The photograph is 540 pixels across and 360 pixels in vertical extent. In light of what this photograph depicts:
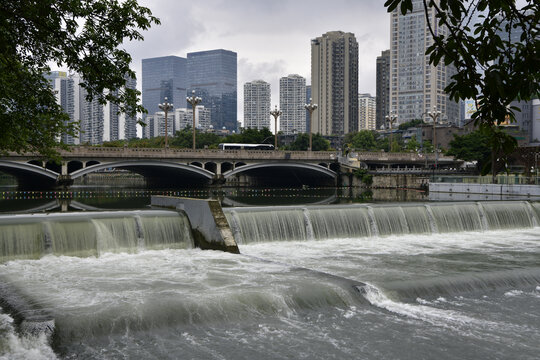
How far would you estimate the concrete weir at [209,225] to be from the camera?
73.4ft

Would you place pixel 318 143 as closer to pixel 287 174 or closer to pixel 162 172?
pixel 287 174

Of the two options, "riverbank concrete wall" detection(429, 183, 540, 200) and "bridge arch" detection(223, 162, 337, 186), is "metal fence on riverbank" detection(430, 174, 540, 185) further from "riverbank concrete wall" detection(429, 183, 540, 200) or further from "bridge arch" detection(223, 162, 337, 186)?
"bridge arch" detection(223, 162, 337, 186)

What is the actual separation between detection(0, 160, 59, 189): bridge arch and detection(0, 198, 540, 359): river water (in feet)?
137

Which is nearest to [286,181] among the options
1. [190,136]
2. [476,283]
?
[190,136]

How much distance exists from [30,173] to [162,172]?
22.6m

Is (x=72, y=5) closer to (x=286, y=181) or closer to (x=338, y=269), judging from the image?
(x=338, y=269)

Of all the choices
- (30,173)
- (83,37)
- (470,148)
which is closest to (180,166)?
(30,173)

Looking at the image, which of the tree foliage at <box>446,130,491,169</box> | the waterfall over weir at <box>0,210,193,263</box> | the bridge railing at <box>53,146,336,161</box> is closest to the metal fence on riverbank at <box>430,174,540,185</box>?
the bridge railing at <box>53,146,336,161</box>

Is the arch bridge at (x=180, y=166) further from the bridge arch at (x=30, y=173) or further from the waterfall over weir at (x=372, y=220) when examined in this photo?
the waterfall over weir at (x=372, y=220)

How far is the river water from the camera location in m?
11.5

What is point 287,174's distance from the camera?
96875 millimetres

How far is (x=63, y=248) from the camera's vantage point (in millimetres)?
20734

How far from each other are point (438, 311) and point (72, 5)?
11079 mm

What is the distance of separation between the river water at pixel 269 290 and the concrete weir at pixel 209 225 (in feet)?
1.80
